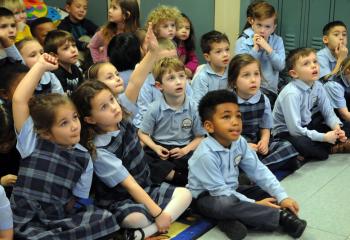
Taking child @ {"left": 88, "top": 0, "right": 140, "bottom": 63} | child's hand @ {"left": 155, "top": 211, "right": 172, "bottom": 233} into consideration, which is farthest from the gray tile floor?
child @ {"left": 88, "top": 0, "right": 140, "bottom": 63}

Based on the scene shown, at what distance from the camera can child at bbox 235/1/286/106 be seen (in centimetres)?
342

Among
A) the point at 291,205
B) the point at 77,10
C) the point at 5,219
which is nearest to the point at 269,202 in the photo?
the point at 291,205

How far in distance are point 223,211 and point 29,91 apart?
0.94m

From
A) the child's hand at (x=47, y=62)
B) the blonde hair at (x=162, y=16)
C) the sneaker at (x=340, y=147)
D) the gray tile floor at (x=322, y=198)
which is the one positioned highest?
the blonde hair at (x=162, y=16)

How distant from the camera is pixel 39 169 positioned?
6.01 feet

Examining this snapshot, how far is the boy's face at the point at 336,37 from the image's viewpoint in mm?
3469

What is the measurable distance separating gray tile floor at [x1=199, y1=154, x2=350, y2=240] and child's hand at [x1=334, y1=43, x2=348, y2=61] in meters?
0.86

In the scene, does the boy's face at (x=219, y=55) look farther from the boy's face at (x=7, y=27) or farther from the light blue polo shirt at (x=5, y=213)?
the light blue polo shirt at (x=5, y=213)

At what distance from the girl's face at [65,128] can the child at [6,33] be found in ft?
3.07

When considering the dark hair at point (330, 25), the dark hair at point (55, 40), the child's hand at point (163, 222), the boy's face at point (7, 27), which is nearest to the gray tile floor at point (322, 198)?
the child's hand at point (163, 222)

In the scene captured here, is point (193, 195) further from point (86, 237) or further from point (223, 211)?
point (86, 237)

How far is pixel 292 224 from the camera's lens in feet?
6.39

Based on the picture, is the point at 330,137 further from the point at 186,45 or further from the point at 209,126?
the point at 186,45

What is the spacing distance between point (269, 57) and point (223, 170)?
1.59 m
